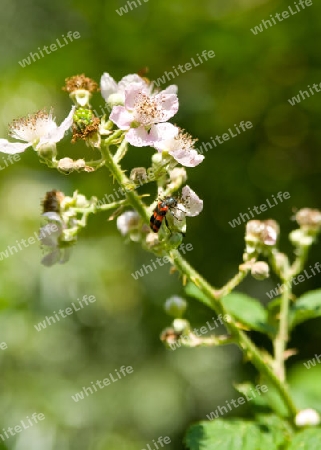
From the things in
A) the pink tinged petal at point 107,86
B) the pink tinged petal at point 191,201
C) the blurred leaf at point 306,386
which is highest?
the pink tinged petal at point 107,86

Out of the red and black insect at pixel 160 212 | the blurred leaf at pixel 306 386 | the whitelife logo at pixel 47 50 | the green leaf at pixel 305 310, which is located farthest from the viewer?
the whitelife logo at pixel 47 50

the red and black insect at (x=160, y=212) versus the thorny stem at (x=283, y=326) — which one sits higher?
the red and black insect at (x=160, y=212)

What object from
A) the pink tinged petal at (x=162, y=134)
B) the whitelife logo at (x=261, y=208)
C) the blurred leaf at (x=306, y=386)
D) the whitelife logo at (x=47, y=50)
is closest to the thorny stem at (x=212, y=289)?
the pink tinged petal at (x=162, y=134)

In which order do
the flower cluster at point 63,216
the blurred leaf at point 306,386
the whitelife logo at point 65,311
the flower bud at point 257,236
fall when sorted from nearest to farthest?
1. the flower cluster at point 63,216
2. the flower bud at point 257,236
3. the blurred leaf at point 306,386
4. the whitelife logo at point 65,311

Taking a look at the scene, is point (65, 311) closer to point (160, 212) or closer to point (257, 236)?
point (257, 236)

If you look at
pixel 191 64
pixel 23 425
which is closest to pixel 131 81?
pixel 23 425

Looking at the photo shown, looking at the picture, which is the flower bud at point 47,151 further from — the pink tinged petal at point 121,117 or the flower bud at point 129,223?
the flower bud at point 129,223
